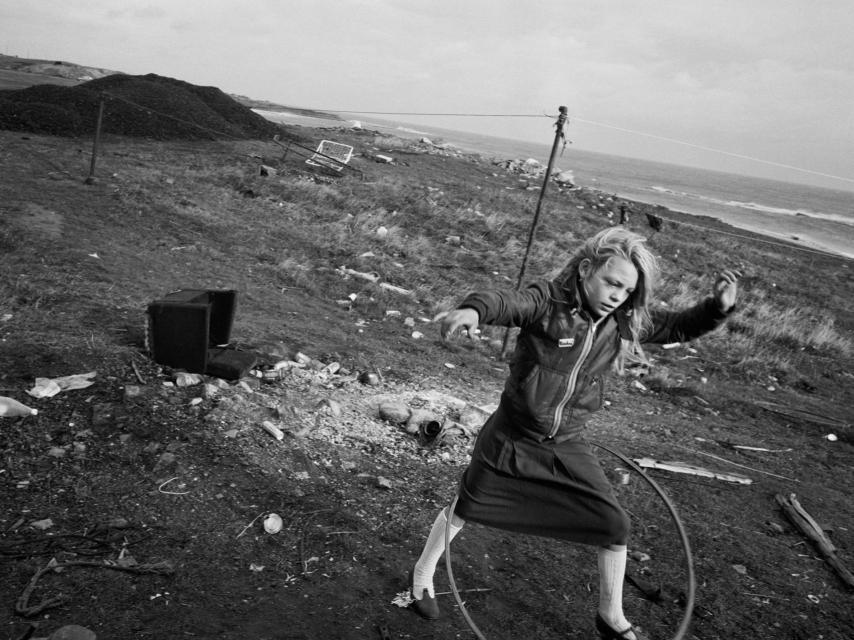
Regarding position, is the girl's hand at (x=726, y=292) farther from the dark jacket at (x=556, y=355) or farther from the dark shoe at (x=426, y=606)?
the dark shoe at (x=426, y=606)

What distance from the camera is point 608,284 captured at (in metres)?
2.34

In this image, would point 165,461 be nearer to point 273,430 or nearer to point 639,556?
point 273,430

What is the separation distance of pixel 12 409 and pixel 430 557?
109 inches

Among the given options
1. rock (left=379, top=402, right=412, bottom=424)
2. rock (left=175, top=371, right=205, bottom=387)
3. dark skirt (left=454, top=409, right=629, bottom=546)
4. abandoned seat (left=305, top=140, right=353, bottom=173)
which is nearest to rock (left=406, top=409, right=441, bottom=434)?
rock (left=379, top=402, right=412, bottom=424)

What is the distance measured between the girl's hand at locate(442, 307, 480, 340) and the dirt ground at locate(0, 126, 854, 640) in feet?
4.70

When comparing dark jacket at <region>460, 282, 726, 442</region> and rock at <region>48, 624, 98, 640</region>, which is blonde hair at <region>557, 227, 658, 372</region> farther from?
rock at <region>48, 624, 98, 640</region>

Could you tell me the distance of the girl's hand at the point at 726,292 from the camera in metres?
2.38

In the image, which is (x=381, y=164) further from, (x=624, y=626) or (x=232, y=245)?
(x=624, y=626)

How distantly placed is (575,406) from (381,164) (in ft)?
63.0

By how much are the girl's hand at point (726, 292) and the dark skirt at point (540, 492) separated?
0.81 meters

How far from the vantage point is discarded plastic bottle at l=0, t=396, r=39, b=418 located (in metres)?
3.67

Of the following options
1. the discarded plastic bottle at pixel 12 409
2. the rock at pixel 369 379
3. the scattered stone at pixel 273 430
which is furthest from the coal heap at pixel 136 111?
the scattered stone at pixel 273 430

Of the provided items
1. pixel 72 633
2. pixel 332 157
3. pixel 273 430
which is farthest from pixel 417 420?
pixel 332 157

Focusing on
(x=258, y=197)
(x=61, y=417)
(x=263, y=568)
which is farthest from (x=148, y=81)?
(x=263, y=568)
